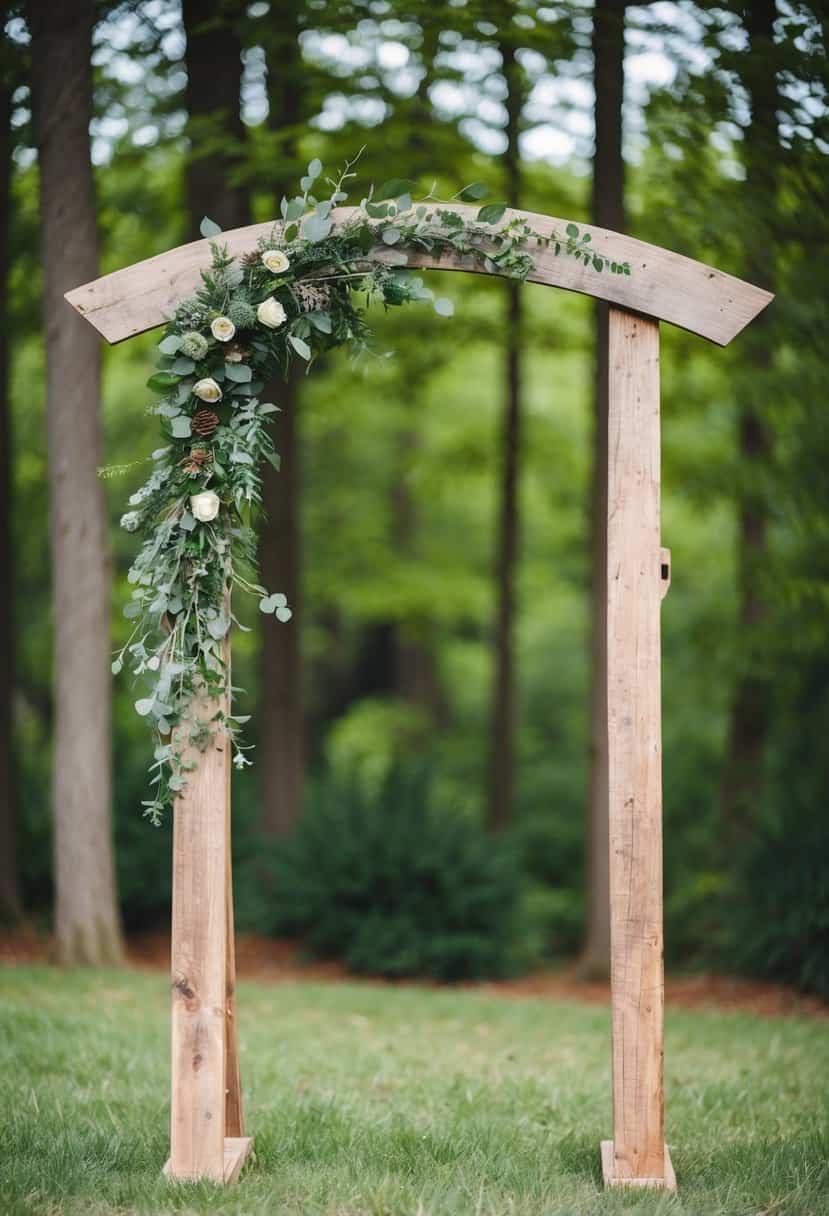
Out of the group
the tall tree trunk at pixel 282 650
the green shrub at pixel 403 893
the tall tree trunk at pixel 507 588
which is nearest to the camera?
the green shrub at pixel 403 893

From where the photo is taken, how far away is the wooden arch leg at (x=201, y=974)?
356cm

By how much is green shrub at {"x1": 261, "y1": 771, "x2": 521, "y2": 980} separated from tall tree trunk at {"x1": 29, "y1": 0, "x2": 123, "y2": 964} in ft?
7.06

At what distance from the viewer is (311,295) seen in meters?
3.81

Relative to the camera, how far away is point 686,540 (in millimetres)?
15906

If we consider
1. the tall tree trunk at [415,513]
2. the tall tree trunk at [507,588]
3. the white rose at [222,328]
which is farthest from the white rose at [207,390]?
the tall tree trunk at [507,588]

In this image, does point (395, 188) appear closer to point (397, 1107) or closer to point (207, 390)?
point (207, 390)

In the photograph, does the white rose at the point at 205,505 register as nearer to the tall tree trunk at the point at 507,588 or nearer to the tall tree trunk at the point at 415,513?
the tall tree trunk at the point at 415,513

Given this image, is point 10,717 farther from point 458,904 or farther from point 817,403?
point 817,403

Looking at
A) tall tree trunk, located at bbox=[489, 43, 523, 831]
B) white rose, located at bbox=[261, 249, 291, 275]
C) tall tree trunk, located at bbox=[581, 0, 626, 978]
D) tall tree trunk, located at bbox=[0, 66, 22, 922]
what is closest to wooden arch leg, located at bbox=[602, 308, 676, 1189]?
white rose, located at bbox=[261, 249, 291, 275]

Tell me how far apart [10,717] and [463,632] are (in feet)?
38.7

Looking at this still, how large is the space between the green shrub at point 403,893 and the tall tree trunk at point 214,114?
5049 mm

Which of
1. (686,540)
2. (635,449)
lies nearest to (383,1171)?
(635,449)

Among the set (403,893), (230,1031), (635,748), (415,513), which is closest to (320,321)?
(635,748)

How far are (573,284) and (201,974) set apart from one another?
261 cm
